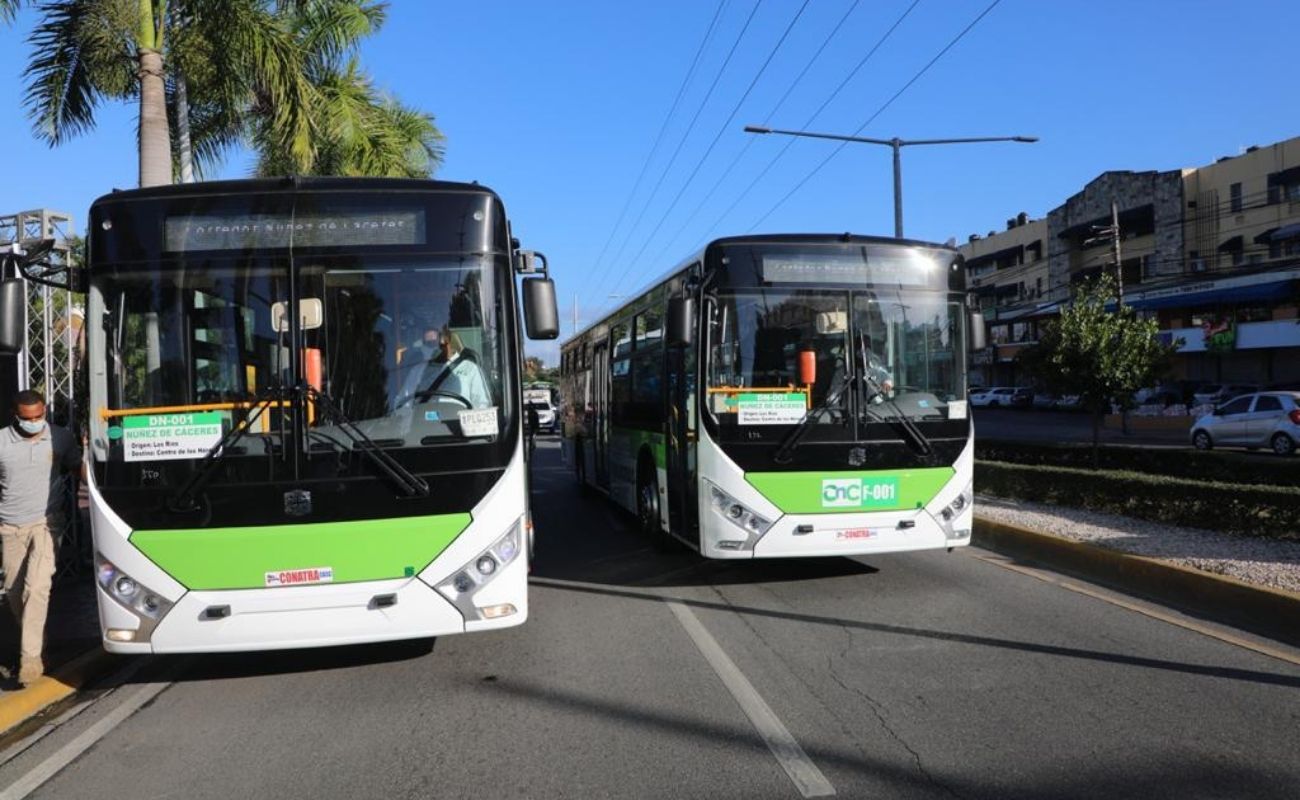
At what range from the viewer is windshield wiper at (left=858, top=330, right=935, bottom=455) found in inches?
315

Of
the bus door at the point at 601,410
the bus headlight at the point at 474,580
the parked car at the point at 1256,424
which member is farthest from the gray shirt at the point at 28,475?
the parked car at the point at 1256,424

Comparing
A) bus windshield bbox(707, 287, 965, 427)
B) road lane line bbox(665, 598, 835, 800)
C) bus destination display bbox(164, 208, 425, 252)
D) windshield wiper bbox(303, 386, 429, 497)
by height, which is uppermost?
bus destination display bbox(164, 208, 425, 252)

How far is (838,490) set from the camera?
788cm

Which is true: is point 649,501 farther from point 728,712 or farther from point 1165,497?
point 1165,497

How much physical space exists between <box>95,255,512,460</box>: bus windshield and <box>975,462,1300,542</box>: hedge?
27.1 feet

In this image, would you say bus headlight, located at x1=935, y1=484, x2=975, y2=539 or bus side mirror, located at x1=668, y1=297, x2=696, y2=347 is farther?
bus headlight, located at x1=935, y1=484, x2=975, y2=539

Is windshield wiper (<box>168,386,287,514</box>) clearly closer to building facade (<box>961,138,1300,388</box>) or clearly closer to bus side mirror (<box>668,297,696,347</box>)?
bus side mirror (<box>668,297,696,347</box>)

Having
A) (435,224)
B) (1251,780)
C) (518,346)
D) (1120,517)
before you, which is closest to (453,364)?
(518,346)

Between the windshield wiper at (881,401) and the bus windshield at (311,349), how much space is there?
11.7 feet

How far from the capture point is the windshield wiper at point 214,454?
207 inches

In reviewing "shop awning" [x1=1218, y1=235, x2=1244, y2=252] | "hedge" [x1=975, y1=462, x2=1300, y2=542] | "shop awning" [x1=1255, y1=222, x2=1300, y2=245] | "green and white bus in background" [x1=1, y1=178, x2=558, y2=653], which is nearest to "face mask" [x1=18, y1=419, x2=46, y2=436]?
"green and white bus in background" [x1=1, y1=178, x2=558, y2=653]

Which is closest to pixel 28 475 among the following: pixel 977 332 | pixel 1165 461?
pixel 977 332

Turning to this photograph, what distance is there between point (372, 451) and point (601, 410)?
847 centimetres

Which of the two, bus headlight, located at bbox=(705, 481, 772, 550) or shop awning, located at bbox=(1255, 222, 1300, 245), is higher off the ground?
shop awning, located at bbox=(1255, 222, 1300, 245)
